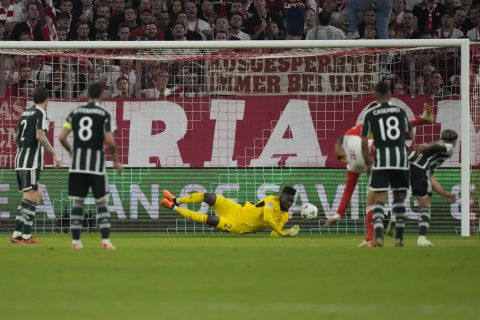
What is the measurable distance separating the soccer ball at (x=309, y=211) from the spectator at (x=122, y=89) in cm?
391

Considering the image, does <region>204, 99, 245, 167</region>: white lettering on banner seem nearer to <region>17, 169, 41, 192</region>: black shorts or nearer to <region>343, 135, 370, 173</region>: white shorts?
<region>17, 169, 41, 192</region>: black shorts

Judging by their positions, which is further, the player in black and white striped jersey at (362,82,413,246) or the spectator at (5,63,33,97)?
the spectator at (5,63,33,97)

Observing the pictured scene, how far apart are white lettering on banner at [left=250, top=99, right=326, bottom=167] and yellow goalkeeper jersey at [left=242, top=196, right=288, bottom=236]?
2.00 m

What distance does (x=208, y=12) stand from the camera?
2553 centimetres

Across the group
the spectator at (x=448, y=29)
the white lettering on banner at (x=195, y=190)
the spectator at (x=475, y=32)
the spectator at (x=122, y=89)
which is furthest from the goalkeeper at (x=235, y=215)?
the spectator at (x=475, y=32)

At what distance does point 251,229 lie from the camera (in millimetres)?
20375

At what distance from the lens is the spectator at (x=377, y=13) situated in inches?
950

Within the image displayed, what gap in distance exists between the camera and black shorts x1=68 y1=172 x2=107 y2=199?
15304 millimetres

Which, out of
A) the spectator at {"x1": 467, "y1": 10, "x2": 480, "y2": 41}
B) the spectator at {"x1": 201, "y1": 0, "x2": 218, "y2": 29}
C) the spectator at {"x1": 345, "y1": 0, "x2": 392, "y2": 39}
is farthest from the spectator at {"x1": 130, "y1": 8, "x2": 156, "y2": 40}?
the spectator at {"x1": 467, "y1": 10, "x2": 480, "y2": 41}

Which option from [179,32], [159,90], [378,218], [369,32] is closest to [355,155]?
[378,218]

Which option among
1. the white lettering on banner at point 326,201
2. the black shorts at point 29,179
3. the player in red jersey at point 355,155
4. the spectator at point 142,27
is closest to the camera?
the player in red jersey at point 355,155

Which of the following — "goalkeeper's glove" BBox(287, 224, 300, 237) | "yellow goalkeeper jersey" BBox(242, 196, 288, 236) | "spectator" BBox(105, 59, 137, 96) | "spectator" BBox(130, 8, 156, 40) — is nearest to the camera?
"yellow goalkeeper jersey" BBox(242, 196, 288, 236)

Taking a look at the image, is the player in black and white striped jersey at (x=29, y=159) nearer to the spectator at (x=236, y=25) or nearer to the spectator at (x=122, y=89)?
the spectator at (x=122, y=89)

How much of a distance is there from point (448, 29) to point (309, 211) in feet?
19.9
